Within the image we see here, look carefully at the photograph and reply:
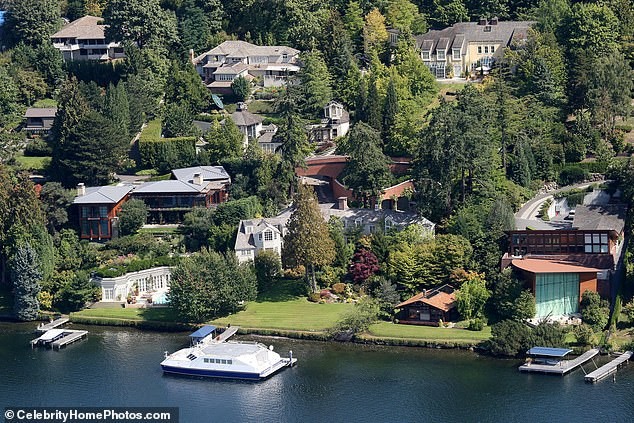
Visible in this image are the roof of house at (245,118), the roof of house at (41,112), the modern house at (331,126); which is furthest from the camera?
the roof of house at (41,112)

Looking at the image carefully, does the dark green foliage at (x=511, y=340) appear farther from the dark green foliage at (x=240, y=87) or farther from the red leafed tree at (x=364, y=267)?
the dark green foliage at (x=240, y=87)

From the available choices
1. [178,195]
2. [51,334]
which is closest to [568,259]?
[178,195]

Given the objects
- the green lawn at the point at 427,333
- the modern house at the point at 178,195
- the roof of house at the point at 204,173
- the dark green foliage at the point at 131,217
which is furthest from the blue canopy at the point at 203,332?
the roof of house at the point at 204,173

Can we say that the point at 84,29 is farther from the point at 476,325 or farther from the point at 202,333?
the point at 476,325

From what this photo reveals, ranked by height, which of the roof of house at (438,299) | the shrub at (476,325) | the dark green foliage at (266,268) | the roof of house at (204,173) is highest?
the roof of house at (204,173)

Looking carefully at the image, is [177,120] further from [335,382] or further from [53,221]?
[335,382]
